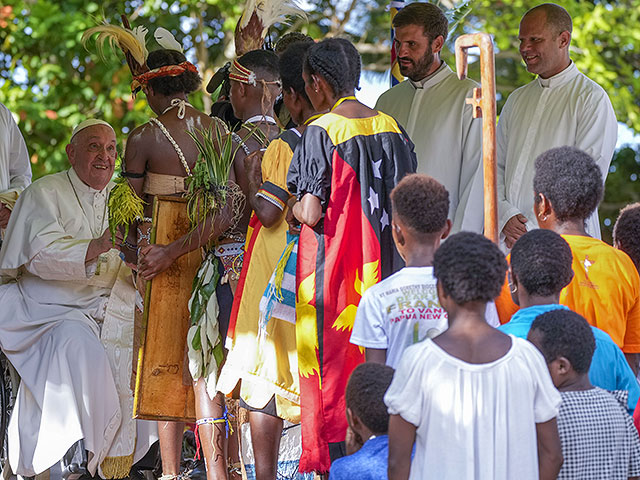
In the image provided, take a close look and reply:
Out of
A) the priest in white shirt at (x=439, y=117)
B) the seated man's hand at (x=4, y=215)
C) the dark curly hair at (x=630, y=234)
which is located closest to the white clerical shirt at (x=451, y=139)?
the priest in white shirt at (x=439, y=117)

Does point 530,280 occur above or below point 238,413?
above

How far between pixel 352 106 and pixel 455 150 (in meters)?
1.28

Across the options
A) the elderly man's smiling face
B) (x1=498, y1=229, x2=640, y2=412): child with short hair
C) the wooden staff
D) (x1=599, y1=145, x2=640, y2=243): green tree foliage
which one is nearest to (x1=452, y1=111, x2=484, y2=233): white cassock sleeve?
the wooden staff

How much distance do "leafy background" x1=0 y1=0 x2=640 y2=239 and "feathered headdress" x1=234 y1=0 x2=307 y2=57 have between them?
582 centimetres

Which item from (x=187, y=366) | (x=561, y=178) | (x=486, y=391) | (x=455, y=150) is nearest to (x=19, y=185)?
(x=187, y=366)

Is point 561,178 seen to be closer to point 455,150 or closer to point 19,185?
point 455,150

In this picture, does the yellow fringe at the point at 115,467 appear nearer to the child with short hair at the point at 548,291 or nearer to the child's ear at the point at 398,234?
the child's ear at the point at 398,234

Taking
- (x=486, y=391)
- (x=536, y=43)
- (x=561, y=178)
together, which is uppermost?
(x=536, y=43)

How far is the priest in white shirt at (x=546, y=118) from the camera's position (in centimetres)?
536

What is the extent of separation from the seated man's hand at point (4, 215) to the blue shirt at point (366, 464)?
4392mm

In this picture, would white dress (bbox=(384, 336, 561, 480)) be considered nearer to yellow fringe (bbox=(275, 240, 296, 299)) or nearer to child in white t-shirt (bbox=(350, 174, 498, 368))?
child in white t-shirt (bbox=(350, 174, 498, 368))

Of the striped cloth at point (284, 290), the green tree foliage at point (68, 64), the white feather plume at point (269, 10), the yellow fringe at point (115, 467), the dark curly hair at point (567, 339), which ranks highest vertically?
the green tree foliage at point (68, 64)

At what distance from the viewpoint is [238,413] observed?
5.75m

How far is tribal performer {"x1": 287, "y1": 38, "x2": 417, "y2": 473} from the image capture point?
4.37 meters
